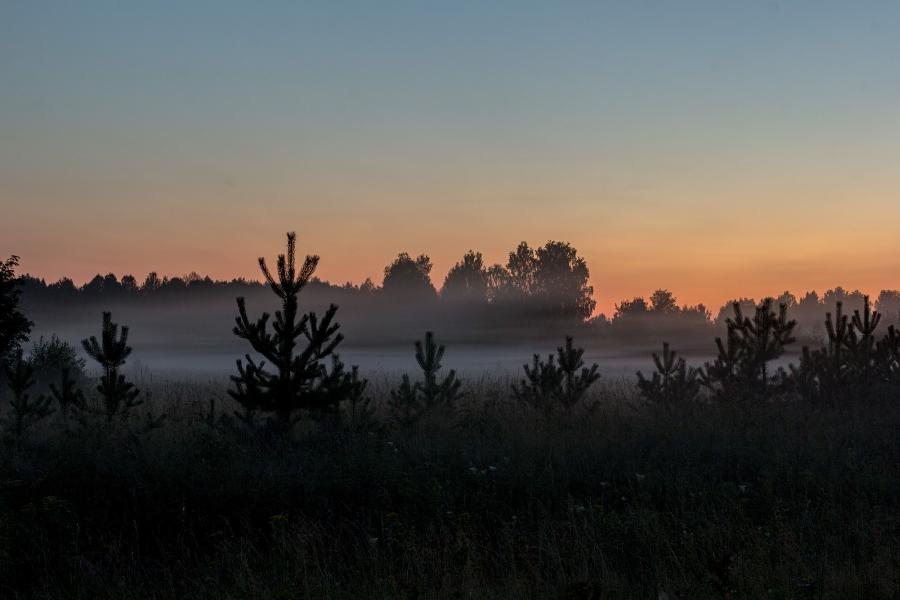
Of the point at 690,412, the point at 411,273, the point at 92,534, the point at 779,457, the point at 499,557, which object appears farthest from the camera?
the point at 411,273

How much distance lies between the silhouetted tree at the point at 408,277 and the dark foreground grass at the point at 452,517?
313ft

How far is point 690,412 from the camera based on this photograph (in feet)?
62.0

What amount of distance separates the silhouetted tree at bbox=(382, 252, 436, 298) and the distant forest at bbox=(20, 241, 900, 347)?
0.14 meters

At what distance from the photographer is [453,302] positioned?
349 feet

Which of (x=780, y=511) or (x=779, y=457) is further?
(x=779, y=457)

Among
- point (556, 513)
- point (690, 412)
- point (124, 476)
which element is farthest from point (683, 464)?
point (124, 476)

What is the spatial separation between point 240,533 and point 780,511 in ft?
22.8

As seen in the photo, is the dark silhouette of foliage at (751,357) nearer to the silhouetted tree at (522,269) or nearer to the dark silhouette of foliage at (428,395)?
the dark silhouette of foliage at (428,395)

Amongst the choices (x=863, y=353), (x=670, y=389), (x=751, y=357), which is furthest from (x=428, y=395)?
(x=863, y=353)

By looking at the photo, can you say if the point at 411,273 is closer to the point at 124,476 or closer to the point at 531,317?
the point at 531,317

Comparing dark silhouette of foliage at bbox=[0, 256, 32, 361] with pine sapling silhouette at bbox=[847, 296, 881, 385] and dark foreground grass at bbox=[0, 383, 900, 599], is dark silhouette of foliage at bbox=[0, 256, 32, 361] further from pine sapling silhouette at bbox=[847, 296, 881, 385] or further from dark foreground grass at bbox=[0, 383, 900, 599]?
pine sapling silhouette at bbox=[847, 296, 881, 385]

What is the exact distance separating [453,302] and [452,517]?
317 ft

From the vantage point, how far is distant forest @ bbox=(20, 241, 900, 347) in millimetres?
96500

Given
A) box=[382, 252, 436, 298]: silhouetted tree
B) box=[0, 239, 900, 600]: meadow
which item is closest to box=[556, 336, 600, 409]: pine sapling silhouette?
box=[0, 239, 900, 600]: meadow
